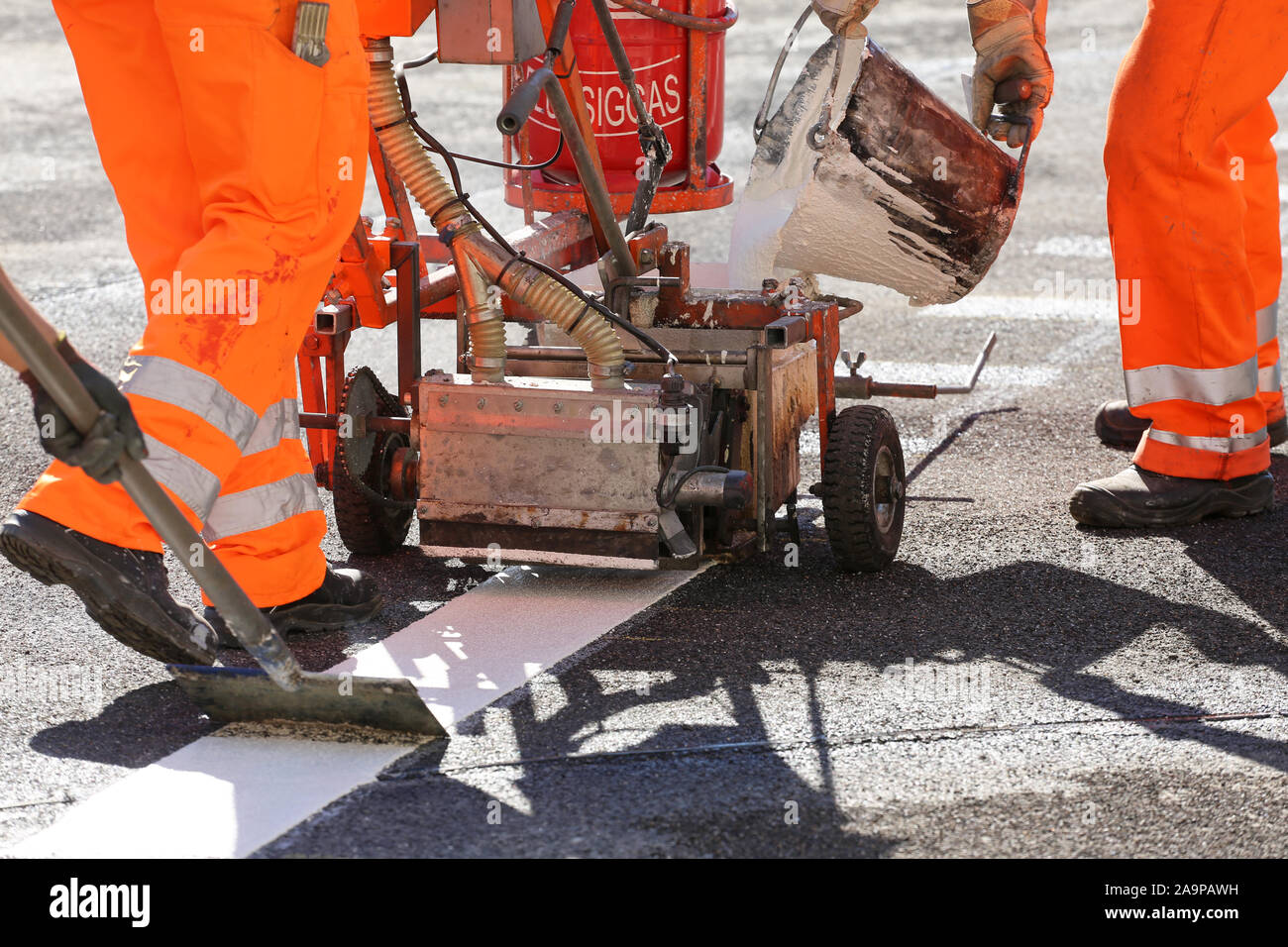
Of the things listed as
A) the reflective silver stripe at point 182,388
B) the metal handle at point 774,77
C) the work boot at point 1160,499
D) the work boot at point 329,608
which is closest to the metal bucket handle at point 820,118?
the metal handle at point 774,77

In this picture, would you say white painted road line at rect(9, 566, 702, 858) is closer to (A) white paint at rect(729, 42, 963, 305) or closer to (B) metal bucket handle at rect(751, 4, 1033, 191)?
(A) white paint at rect(729, 42, 963, 305)

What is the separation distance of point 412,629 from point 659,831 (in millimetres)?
1113

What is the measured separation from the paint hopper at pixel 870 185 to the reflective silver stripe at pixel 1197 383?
561 mm

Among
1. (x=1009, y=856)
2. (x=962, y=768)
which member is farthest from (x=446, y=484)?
(x=1009, y=856)

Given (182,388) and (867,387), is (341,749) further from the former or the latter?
(867,387)

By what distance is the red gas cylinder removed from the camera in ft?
16.1

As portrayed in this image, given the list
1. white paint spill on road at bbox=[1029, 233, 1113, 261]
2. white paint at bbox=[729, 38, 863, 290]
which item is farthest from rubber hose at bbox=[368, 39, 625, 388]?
white paint spill on road at bbox=[1029, 233, 1113, 261]

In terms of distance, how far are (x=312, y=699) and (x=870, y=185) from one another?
1.97m

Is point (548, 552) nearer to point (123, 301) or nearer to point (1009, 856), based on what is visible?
point (1009, 856)

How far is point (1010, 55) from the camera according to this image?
436 centimetres

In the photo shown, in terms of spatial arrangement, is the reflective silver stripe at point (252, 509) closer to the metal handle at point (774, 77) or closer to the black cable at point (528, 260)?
the black cable at point (528, 260)

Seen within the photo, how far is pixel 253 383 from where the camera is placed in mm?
3066

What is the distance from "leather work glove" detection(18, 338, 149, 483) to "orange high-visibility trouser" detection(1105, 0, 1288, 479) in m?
2.86
